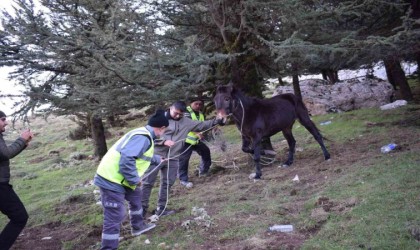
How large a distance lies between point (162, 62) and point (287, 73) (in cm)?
430

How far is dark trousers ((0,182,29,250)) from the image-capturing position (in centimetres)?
534

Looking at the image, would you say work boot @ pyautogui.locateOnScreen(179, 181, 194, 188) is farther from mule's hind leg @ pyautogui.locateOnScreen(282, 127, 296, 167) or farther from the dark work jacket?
the dark work jacket

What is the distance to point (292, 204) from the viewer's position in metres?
6.08

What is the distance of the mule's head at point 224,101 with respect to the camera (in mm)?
7700

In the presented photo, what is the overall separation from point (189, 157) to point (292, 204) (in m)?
3.63

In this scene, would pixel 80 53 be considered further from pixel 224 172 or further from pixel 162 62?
pixel 224 172

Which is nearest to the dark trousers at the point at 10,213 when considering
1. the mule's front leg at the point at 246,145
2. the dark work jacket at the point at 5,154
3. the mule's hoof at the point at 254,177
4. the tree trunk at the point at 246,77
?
the dark work jacket at the point at 5,154

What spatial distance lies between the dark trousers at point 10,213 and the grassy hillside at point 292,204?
97cm

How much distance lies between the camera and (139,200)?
226 inches

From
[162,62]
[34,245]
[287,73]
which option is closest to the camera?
[34,245]

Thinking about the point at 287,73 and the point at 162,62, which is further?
the point at 287,73

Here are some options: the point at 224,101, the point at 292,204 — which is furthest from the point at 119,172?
the point at 224,101

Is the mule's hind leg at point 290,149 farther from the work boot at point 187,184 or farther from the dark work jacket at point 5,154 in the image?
the dark work jacket at point 5,154

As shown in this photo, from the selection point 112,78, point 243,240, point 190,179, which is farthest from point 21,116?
point 243,240
